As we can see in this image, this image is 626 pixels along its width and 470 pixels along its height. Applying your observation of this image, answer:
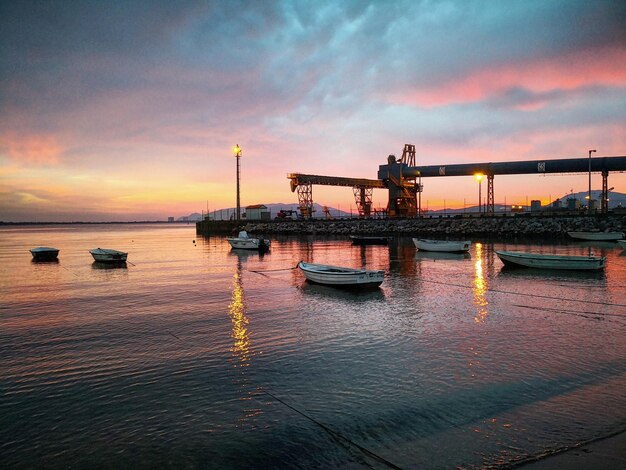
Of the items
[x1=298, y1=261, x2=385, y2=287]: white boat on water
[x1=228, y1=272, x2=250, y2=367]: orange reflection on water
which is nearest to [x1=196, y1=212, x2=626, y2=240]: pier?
[x1=298, y1=261, x2=385, y2=287]: white boat on water

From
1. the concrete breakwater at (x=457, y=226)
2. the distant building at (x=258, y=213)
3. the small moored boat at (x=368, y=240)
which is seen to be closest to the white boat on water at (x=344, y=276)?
the small moored boat at (x=368, y=240)

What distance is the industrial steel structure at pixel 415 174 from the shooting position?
69.4 metres

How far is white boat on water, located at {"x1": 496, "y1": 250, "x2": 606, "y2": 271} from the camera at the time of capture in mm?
29641

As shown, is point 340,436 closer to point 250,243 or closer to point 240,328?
point 240,328

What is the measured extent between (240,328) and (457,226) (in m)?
70.1

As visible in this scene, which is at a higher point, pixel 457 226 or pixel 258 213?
pixel 258 213

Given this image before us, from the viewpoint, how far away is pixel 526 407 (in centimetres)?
891

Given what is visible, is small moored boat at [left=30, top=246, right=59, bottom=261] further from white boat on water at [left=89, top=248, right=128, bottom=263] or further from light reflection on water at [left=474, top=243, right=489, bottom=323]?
light reflection on water at [left=474, top=243, right=489, bottom=323]

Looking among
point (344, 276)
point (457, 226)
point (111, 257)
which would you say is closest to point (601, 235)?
point (457, 226)

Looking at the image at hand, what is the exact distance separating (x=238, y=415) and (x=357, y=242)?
55.2 m

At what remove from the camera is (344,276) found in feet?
78.7

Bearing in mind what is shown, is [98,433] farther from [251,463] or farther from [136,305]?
[136,305]

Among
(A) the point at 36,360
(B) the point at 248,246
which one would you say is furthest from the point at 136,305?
(B) the point at 248,246

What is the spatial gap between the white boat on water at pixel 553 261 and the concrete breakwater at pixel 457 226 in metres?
38.9
